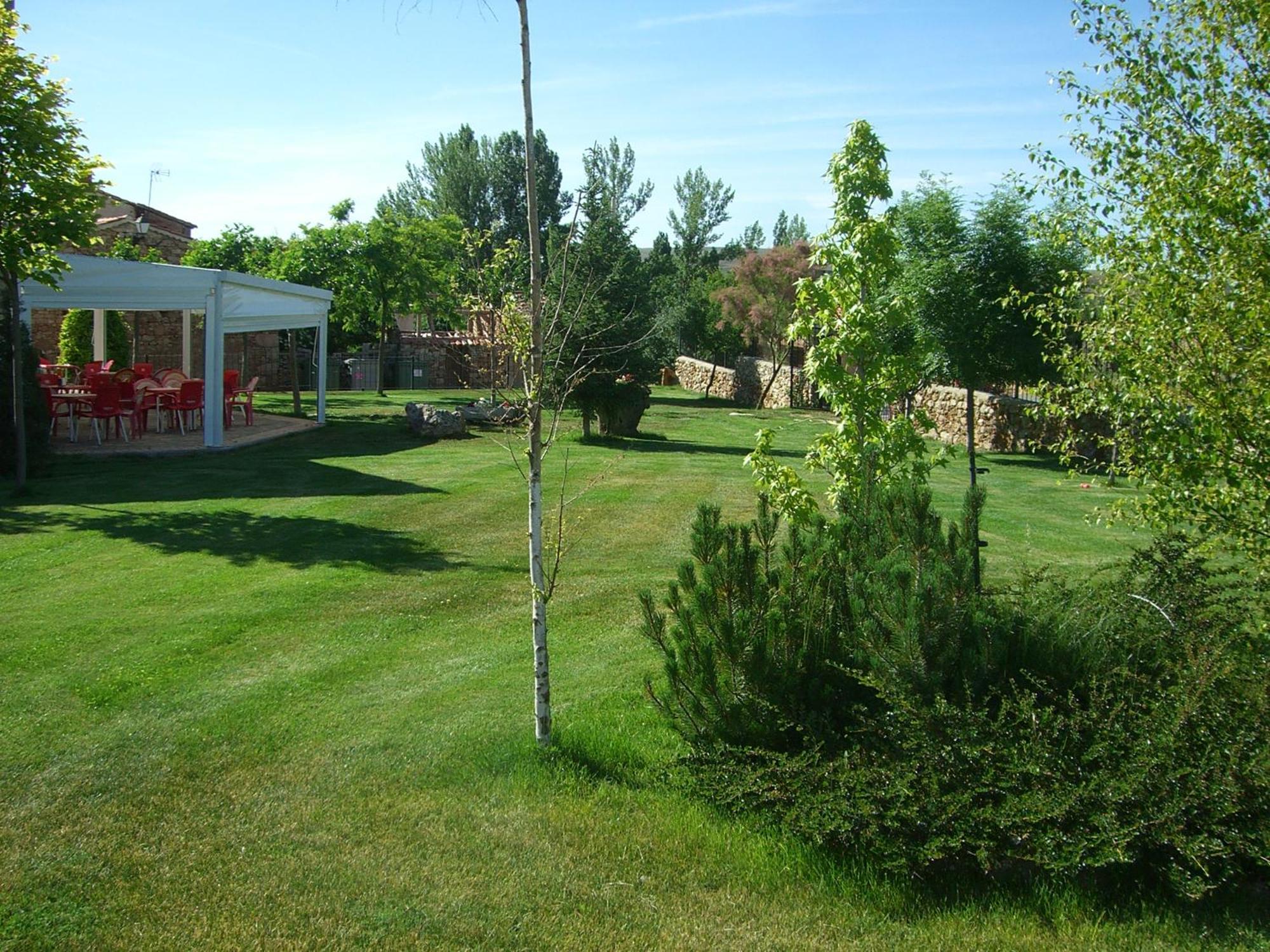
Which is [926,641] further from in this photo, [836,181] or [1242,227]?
[836,181]

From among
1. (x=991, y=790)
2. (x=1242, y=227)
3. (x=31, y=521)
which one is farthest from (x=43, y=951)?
(x=31, y=521)

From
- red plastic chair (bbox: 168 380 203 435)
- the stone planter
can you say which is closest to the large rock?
the stone planter

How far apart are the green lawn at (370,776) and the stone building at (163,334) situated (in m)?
18.7

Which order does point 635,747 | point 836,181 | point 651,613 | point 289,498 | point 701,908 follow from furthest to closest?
1. point 289,498
2. point 836,181
3. point 635,747
4. point 651,613
5. point 701,908

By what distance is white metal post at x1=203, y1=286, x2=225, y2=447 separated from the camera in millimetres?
17062

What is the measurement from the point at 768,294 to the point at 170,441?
85.8ft

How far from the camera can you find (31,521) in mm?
10898

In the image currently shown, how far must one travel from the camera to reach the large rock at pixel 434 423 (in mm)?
20469

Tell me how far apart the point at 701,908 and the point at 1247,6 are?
16.5 feet

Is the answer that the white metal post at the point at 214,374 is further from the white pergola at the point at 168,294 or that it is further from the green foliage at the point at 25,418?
the green foliage at the point at 25,418

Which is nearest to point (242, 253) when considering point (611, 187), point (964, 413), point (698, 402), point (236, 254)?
point (236, 254)

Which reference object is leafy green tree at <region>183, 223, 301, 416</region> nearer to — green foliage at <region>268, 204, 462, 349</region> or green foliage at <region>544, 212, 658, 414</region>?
green foliage at <region>268, 204, 462, 349</region>

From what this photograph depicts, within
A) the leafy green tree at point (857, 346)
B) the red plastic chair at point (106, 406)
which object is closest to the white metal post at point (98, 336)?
the red plastic chair at point (106, 406)

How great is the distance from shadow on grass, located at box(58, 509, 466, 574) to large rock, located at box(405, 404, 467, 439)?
860 centimetres
